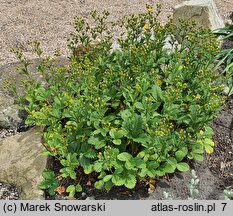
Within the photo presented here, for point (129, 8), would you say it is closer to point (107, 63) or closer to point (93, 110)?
point (107, 63)

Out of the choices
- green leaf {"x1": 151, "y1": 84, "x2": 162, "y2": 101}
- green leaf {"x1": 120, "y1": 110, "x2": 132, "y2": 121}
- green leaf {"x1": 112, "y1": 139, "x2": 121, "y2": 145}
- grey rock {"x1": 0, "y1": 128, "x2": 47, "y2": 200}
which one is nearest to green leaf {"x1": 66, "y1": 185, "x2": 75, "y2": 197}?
grey rock {"x1": 0, "y1": 128, "x2": 47, "y2": 200}

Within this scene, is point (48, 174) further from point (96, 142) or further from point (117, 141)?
point (117, 141)

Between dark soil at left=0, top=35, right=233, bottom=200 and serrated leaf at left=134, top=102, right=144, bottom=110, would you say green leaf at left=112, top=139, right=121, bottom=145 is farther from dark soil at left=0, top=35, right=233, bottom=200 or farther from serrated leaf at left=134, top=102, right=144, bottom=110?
dark soil at left=0, top=35, right=233, bottom=200

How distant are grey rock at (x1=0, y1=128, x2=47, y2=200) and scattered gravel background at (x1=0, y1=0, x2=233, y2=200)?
5.26ft

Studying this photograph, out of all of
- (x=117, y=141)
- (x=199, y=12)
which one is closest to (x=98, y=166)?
(x=117, y=141)

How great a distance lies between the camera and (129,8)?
5770 mm

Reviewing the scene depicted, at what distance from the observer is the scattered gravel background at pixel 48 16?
4.99 m

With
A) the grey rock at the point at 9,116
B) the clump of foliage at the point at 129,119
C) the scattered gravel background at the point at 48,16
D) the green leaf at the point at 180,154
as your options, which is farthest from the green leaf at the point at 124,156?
the scattered gravel background at the point at 48,16

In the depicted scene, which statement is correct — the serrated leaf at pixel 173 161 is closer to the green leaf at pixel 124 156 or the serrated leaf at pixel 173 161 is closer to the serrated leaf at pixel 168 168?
the serrated leaf at pixel 168 168

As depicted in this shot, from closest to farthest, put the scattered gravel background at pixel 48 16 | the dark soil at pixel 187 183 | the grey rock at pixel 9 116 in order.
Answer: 1. the dark soil at pixel 187 183
2. the grey rock at pixel 9 116
3. the scattered gravel background at pixel 48 16

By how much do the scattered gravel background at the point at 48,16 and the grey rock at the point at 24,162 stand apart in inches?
63.2

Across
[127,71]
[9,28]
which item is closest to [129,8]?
[9,28]

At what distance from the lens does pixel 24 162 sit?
3109 mm

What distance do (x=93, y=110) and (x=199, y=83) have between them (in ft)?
2.66
